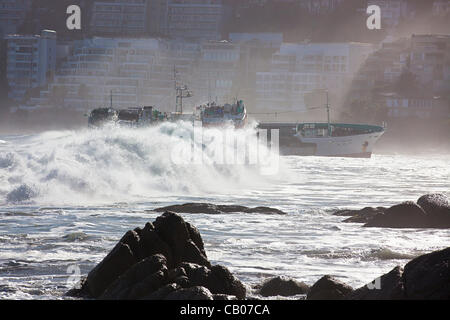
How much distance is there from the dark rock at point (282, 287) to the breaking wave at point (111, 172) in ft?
54.0

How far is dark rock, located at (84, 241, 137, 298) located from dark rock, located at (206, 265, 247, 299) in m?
1.63

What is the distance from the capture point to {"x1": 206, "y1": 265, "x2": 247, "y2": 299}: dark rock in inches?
658

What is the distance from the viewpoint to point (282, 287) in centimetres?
1770

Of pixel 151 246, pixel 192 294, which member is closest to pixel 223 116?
pixel 151 246

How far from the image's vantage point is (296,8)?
191125mm

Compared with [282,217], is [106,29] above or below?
above

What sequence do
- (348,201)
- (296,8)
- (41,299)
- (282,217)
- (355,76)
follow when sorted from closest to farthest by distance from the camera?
(41,299)
(282,217)
(348,201)
(355,76)
(296,8)

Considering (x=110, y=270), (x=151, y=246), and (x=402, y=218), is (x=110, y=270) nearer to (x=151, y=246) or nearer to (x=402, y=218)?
A: (x=151, y=246)

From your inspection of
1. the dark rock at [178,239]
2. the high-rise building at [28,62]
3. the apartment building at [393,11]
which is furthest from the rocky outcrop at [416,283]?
the apartment building at [393,11]

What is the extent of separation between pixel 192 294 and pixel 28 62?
166698mm

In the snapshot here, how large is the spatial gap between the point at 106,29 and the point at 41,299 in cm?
18018

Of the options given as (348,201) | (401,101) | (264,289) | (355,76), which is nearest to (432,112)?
(401,101)

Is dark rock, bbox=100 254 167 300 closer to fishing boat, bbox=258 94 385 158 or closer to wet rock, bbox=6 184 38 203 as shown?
wet rock, bbox=6 184 38 203
